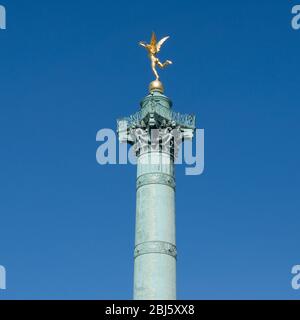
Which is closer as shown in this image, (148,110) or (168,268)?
(168,268)

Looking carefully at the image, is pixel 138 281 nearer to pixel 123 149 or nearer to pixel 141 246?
pixel 141 246

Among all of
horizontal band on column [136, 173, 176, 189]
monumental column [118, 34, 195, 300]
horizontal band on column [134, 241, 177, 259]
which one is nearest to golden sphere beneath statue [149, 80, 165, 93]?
monumental column [118, 34, 195, 300]

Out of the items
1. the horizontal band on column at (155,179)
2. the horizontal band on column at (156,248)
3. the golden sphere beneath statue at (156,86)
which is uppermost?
the golden sphere beneath statue at (156,86)

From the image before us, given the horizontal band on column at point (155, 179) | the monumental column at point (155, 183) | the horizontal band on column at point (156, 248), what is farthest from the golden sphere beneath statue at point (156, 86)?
the horizontal band on column at point (156, 248)

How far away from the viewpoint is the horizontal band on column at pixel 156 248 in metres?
43.6

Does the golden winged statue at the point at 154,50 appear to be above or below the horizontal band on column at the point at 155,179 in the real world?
above

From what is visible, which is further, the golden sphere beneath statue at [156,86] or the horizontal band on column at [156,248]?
the golden sphere beneath statue at [156,86]

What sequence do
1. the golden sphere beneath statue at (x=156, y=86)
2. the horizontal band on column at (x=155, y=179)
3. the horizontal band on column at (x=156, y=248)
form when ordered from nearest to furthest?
the horizontal band on column at (x=156, y=248), the horizontal band on column at (x=155, y=179), the golden sphere beneath statue at (x=156, y=86)

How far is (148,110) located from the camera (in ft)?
157

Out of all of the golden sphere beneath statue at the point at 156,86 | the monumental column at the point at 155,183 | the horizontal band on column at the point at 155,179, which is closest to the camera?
the monumental column at the point at 155,183

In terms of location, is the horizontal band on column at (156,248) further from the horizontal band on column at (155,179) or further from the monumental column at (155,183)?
the horizontal band on column at (155,179)

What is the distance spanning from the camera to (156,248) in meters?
43.6
